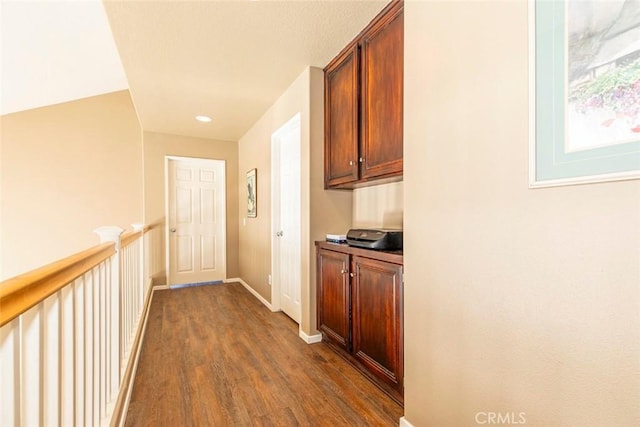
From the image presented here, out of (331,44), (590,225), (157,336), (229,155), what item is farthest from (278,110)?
(590,225)

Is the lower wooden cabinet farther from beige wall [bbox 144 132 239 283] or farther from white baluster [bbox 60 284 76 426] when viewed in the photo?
beige wall [bbox 144 132 239 283]

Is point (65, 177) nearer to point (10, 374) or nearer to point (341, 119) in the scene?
point (341, 119)

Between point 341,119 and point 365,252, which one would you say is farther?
point 341,119

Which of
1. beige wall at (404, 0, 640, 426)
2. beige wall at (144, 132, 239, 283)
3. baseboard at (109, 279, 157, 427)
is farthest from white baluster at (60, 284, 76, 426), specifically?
beige wall at (144, 132, 239, 283)

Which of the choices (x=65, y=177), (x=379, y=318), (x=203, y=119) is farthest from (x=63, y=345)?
(x=65, y=177)

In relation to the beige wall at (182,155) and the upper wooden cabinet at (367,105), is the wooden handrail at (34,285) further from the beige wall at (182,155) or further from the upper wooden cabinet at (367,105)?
the beige wall at (182,155)

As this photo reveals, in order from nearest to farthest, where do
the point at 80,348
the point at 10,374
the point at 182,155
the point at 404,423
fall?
the point at 10,374, the point at 80,348, the point at 404,423, the point at 182,155

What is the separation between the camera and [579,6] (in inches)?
33.4

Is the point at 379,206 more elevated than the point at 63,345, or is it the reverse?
the point at 379,206

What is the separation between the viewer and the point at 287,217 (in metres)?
3.28

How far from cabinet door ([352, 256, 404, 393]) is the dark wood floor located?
211 mm

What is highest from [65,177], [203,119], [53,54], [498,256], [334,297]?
[53,54]

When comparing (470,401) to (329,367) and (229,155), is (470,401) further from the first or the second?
(229,155)

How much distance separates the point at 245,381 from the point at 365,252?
1197 mm
